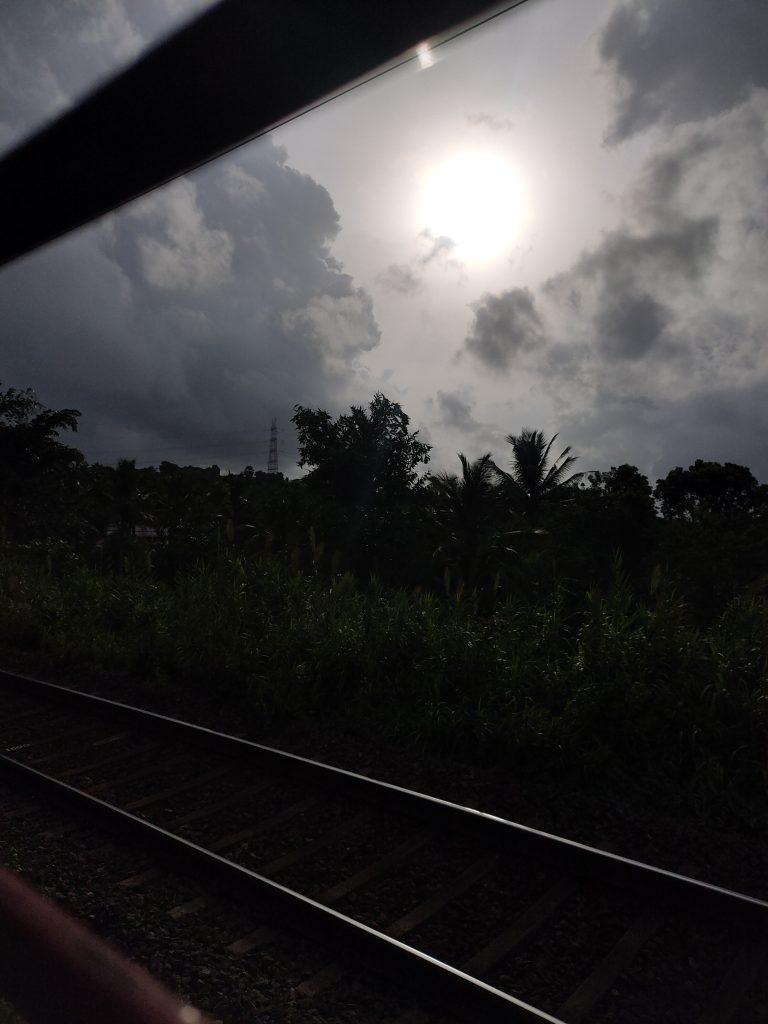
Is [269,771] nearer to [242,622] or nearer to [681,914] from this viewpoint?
[681,914]

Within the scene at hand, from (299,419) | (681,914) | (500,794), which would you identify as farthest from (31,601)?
(299,419)

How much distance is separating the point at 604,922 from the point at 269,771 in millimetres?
2365

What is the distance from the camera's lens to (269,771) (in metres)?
4.65

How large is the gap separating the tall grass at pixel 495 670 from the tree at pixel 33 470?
16718 mm

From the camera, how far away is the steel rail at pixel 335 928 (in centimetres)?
236

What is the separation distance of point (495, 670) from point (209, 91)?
5.16 metres

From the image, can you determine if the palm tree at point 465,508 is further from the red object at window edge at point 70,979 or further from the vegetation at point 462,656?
the red object at window edge at point 70,979

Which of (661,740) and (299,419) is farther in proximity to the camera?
(299,419)

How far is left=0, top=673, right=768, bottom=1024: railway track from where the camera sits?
2561mm

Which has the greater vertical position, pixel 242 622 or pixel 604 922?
pixel 242 622

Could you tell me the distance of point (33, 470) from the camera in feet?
83.7

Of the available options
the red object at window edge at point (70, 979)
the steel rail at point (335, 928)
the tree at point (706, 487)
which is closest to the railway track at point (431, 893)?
the steel rail at point (335, 928)

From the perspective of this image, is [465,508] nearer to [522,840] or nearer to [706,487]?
[522,840]

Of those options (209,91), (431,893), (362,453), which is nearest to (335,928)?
(431,893)
